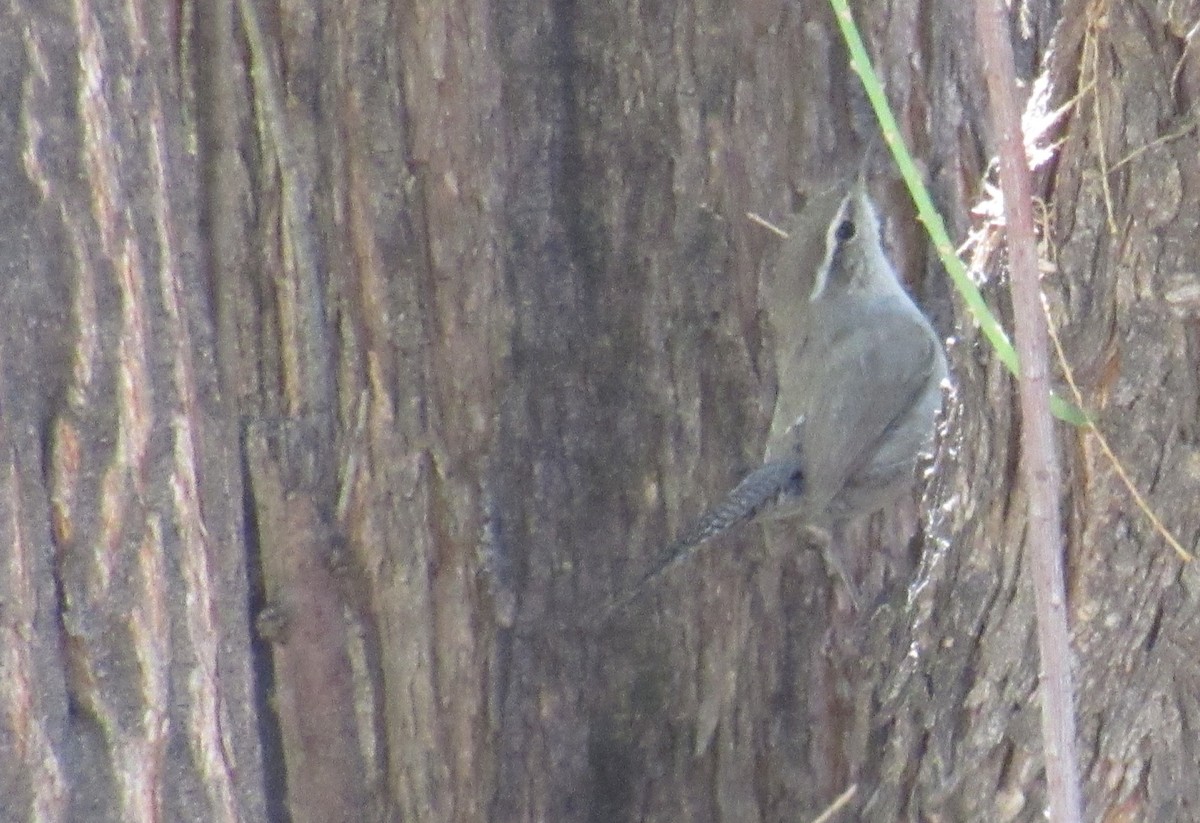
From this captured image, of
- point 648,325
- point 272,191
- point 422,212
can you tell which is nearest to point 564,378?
point 648,325

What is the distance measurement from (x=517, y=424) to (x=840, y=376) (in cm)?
143

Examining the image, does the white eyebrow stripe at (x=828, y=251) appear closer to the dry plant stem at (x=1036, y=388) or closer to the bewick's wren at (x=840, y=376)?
the bewick's wren at (x=840, y=376)

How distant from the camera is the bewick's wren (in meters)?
3.78

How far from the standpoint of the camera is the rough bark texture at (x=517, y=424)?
213 centimetres

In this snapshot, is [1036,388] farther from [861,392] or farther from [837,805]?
[861,392]

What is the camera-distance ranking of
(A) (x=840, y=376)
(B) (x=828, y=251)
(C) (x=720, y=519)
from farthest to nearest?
(A) (x=840, y=376) → (B) (x=828, y=251) → (C) (x=720, y=519)

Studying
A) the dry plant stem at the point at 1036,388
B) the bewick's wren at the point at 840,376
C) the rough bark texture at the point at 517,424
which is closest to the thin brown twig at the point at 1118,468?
the rough bark texture at the point at 517,424

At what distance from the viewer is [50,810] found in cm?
210

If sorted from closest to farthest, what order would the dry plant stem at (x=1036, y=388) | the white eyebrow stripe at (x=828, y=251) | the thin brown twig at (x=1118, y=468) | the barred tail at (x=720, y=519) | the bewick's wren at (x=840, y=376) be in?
the dry plant stem at (x=1036, y=388) → the thin brown twig at (x=1118, y=468) → the barred tail at (x=720, y=519) → the white eyebrow stripe at (x=828, y=251) → the bewick's wren at (x=840, y=376)

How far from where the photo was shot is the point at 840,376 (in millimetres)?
4500

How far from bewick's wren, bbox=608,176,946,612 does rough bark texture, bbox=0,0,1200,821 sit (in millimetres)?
113

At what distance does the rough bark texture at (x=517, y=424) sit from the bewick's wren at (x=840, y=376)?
4.5 inches

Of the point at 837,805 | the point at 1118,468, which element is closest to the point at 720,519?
the point at 837,805

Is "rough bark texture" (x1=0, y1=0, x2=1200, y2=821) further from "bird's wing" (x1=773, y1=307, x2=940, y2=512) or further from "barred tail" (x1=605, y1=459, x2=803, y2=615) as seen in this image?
"bird's wing" (x1=773, y1=307, x2=940, y2=512)
